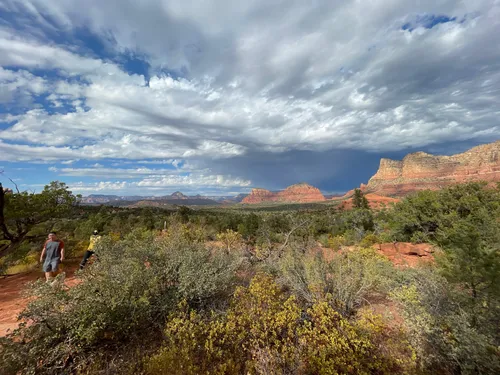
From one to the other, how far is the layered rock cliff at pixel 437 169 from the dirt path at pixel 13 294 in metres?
90.2

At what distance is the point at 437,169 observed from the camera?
111 m

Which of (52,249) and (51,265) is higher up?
(52,249)

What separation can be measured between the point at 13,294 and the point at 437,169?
13980 cm

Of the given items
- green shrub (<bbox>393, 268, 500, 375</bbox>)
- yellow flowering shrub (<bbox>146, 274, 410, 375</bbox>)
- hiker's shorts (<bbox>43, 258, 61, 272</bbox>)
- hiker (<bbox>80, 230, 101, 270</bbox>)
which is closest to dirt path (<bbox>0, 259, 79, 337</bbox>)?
hiker (<bbox>80, 230, 101, 270</bbox>)

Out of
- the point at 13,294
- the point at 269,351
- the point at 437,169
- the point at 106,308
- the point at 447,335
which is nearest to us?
the point at 269,351

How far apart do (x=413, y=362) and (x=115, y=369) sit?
4345 millimetres

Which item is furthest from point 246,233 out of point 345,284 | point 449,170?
point 449,170

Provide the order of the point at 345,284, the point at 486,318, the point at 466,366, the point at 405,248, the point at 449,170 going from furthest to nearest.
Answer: the point at 449,170, the point at 405,248, the point at 345,284, the point at 486,318, the point at 466,366

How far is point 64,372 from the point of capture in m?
3.36

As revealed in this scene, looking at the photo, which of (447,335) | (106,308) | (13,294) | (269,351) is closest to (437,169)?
(447,335)

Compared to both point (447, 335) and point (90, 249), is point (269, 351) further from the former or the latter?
point (90, 249)

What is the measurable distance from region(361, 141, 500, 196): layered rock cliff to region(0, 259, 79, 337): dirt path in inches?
3551

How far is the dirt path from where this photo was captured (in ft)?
18.2

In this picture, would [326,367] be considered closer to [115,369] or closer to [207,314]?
[207,314]
